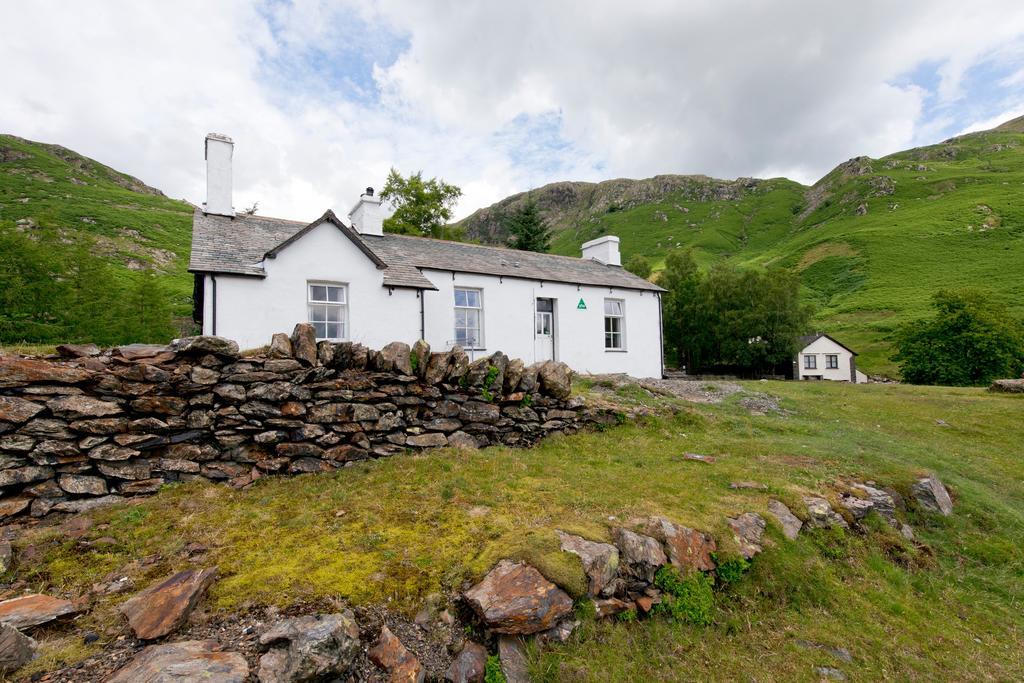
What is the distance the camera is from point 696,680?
13.4ft

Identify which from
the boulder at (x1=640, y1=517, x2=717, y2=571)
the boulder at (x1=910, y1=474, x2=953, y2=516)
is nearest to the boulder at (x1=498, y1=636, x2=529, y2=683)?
the boulder at (x1=640, y1=517, x2=717, y2=571)

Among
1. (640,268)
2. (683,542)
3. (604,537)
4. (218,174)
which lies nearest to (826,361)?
(640,268)

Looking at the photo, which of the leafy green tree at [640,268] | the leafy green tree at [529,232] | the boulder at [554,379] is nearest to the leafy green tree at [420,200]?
the leafy green tree at [529,232]

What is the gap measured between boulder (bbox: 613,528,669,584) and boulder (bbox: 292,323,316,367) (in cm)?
512

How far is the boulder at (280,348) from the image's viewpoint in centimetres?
705

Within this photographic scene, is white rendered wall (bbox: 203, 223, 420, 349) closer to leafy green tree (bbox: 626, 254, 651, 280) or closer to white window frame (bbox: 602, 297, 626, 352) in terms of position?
white window frame (bbox: 602, 297, 626, 352)

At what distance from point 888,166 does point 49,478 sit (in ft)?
588

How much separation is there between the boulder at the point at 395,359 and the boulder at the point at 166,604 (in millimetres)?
3989

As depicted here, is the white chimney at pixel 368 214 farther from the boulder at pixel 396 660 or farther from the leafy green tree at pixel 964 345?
the leafy green tree at pixel 964 345

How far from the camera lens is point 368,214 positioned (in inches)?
736

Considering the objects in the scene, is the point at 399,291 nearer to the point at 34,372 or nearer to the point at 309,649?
the point at 34,372

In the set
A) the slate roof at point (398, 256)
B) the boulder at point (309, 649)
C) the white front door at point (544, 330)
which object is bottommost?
the boulder at point (309, 649)

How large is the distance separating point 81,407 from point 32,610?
2859 millimetres

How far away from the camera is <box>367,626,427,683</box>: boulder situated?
3.54 m
